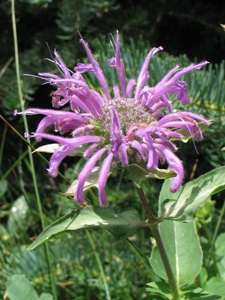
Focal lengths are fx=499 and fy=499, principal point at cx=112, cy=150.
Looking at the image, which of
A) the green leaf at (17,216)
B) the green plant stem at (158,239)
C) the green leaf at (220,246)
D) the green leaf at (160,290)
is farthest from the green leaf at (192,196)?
the green leaf at (17,216)

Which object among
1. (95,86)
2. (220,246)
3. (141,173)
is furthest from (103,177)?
(95,86)

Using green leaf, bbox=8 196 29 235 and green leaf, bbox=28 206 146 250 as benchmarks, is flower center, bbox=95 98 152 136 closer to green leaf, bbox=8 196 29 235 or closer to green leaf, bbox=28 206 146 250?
green leaf, bbox=28 206 146 250

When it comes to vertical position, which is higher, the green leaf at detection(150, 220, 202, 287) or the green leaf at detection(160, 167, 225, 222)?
the green leaf at detection(160, 167, 225, 222)

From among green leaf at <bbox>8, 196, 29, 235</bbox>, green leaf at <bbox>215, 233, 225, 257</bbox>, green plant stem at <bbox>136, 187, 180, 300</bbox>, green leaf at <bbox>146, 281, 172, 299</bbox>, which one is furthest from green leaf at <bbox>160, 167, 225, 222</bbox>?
green leaf at <bbox>8, 196, 29, 235</bbox>

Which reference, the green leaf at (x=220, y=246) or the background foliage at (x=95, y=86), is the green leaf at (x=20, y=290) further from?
the green leaf at (x=220, y=246)

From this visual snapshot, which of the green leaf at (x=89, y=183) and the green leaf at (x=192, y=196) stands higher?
the green leaf at (x=89, y=183)

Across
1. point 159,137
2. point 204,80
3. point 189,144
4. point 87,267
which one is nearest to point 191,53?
point 189,144

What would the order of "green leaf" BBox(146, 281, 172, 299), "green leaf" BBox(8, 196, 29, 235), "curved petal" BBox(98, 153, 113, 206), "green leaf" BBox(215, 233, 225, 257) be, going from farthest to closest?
1. "green leaf" BBox(8, 196, 29, 235)
2. "green leaf" BBox(215, 233, 225, 257)
3. "green leaf" BBox(146, 281, 172, 299)
4. "curved petal" BBox(98, 153, 113, 206)
